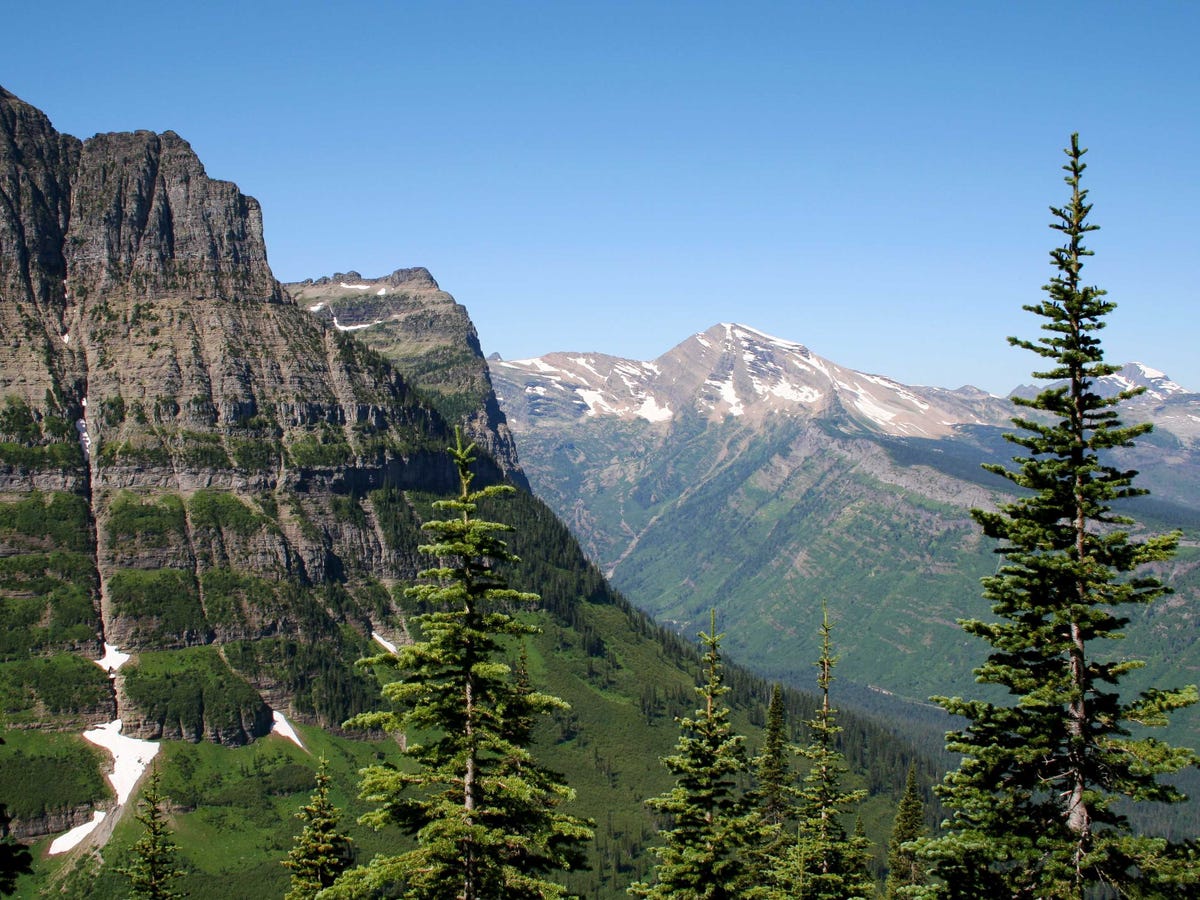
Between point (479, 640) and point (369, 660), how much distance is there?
3.64 m

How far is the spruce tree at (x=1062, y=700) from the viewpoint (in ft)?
92.1

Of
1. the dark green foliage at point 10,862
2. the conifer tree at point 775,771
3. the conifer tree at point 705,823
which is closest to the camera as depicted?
the dark green foliage at point 10,862

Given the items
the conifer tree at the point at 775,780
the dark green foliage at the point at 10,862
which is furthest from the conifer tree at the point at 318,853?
the dark green foliage at the point at 10,862

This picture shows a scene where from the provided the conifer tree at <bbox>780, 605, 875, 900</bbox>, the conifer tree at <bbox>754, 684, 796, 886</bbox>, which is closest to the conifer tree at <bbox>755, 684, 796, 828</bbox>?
the conifer tree at <bbox>754, 684, 796, 886</bbox>

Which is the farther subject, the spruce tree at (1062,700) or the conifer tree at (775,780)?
the conifer tree at (775,780)

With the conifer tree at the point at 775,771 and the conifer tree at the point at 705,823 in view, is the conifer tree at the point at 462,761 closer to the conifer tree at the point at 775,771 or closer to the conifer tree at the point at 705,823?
the conifer tree at the point at 705,823

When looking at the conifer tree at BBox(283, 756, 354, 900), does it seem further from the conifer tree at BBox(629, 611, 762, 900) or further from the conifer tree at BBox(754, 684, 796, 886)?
the conifer tree at BBox(754, 684, 796, 886)

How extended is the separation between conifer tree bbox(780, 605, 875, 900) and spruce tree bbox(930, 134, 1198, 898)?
85.9 ft

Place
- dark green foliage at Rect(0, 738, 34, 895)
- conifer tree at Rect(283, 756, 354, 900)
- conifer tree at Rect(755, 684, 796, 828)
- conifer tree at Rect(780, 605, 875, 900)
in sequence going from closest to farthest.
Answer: dark green foliage at Rect(0, 738, 34, 895) → conifer tree at Rect(780, 605, 875, 900) → conifer tree at Rect(283, 756, 354, 900) → conifer tree at Rect(755, 684, 796, 828)

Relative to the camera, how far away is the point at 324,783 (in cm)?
6341

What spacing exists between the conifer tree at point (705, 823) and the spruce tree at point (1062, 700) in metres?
17.5

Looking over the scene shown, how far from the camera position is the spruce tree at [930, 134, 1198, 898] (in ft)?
92.1

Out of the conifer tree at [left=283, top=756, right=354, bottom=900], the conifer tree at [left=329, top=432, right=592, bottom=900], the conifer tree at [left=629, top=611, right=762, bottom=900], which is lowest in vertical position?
the conifer tree at [left=283, top=756, right=354, bottom=900]

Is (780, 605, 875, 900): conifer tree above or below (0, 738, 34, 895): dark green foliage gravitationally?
below
